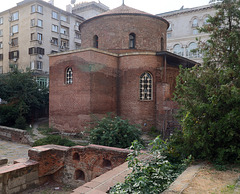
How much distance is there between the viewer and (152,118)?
1562 centimetres

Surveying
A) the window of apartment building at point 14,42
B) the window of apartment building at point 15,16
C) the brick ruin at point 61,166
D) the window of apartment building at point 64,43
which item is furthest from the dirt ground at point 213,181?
the window of apartment building at point 15,16

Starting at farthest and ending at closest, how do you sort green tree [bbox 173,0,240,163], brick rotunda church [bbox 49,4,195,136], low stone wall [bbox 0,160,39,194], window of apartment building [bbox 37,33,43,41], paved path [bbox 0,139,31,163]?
window of apartment building [bbox 37,33,43,41] → brick rotunda church [bbox 49,4,195,136] → paved path [bbox 0,139,31,163] → low stone wall [bbox 0,160,39,194] → green tree [bbox 173,0,240,163]

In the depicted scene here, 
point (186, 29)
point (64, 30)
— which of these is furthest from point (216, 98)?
point (186, 29)

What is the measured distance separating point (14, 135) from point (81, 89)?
5.39 meters

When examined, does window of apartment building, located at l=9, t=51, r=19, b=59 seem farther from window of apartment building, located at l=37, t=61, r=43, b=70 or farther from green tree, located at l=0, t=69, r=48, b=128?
green tree, located at l=0, t=69, r=48, b=128

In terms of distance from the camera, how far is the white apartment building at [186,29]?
35406 mm

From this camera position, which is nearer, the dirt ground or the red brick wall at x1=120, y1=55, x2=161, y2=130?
the dirt ground

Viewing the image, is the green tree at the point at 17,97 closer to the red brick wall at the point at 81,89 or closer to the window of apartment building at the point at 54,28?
the red brick wall at the point at 81,89

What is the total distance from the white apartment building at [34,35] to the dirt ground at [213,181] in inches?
1025

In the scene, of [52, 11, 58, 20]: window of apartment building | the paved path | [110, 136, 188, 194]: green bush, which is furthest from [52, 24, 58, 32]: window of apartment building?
[110, 136, 188, 194]: green bush

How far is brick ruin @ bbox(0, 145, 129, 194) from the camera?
732 centimetres

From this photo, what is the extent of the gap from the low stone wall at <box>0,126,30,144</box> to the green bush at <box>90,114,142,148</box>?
5804 mm

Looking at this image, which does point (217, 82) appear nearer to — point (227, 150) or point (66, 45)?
point (227, 150)

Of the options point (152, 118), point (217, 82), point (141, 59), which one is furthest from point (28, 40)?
point (217, 82)
